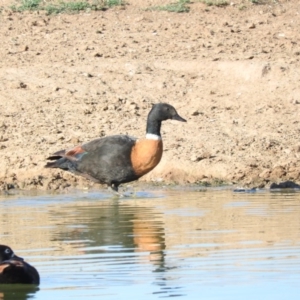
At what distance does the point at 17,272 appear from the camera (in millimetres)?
8242

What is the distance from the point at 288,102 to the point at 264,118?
0.58 m

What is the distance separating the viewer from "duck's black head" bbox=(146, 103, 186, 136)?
14039 mm

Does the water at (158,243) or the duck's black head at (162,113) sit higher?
the duck's black head at (162,113)

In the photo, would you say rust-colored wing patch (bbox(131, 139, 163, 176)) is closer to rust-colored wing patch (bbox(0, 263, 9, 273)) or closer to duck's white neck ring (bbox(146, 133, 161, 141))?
duck's white neck ring (bbox(146, 133, 161, 141))

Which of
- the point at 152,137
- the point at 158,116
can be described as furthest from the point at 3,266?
the point at 158,116

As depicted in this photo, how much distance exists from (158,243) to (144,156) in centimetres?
361

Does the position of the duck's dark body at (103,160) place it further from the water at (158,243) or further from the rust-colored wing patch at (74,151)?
the water at (158,243)

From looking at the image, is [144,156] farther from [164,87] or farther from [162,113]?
[164,87]

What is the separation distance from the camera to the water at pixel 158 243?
815cm

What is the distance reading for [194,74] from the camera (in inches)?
672

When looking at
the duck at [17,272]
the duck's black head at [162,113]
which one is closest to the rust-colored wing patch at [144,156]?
the duck's black head at [162,113]

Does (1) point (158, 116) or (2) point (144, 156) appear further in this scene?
(1) point (158, 116)

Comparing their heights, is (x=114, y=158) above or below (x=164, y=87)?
below

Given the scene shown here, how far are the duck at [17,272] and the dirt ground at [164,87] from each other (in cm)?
569
